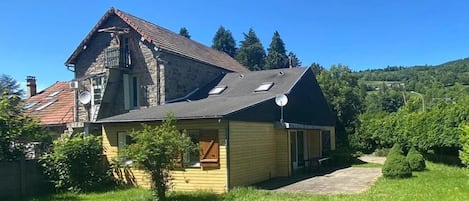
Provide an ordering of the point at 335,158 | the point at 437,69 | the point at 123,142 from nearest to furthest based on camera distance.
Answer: the point at 123,142
the point at 335,158
the point at 437,69

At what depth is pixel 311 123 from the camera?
979 inches

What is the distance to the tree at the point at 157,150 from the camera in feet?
40.8

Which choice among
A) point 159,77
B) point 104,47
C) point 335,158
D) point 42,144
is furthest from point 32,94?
point 335,158

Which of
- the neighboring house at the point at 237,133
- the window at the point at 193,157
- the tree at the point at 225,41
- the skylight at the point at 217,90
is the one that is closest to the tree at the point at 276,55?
the tree at the point at 225,41

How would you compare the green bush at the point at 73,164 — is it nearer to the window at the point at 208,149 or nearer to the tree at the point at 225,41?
the window at the point at 208,149

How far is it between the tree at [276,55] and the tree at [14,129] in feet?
150

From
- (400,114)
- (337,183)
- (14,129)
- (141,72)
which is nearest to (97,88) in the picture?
(141,72)

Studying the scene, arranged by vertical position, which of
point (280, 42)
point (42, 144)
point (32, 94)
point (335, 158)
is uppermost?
point (280, 42)

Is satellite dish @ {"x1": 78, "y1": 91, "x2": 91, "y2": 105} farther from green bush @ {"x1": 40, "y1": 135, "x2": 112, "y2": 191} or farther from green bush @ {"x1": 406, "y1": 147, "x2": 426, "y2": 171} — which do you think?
green bush @ {"x1": 406, "y1": 147, "x2": 426, "y2": 171}

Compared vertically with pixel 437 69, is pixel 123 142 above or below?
below

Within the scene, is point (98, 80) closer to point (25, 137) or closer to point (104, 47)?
point (104, 47)

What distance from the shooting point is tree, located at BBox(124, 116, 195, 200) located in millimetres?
12430

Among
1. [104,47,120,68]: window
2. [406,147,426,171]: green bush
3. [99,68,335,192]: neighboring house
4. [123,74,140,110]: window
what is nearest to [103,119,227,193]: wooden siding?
[99,68,335,192]: neighboring house

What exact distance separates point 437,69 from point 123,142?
81.2 meters
